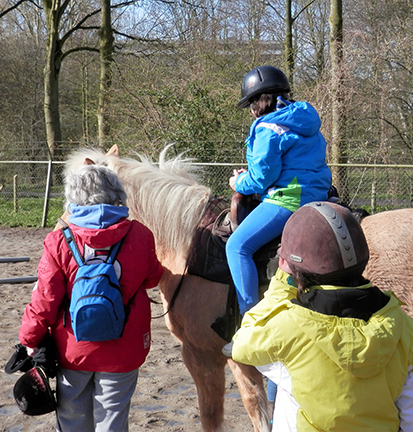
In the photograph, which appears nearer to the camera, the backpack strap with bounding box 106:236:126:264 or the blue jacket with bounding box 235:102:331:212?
the backpack strap with bounding box 106:236:126:264

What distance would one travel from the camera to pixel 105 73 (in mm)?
13492

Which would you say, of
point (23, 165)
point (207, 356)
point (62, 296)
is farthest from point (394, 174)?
point (23, 165)

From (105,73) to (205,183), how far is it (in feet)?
19.8

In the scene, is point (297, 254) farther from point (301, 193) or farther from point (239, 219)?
point (239, 219)

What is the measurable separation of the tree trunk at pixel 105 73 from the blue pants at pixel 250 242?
400 inches

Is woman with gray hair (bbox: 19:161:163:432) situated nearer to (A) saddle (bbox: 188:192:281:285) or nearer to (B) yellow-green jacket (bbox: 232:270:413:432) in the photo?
(A) saddle (bbox: 188:192:281:285)

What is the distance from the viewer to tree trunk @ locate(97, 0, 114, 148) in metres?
12.8

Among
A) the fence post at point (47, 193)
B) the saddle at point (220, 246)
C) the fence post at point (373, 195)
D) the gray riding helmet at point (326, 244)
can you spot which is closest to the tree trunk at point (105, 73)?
the fence post at point (47, 193)

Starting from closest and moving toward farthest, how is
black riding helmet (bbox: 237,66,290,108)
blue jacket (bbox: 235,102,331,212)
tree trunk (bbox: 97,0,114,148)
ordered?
1. blue jacket (bbox: 235,102,331,212)
2. black riding helmet (bbox: 237,66,290,108)
3. tree trunk (bbox: 97,0,114,148)

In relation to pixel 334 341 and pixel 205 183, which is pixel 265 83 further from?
pixel 205 183

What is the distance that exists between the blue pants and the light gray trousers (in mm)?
721

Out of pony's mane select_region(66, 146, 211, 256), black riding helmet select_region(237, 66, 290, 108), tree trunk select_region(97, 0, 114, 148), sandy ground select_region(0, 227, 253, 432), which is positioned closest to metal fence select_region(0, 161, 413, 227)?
tree trunk select_region(97, 0, 114, 148)

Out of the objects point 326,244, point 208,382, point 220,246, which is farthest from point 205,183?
Result: point 326,244

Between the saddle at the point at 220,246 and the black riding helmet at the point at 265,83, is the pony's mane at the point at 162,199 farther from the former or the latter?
the black riding helmet at the point at 265,83
